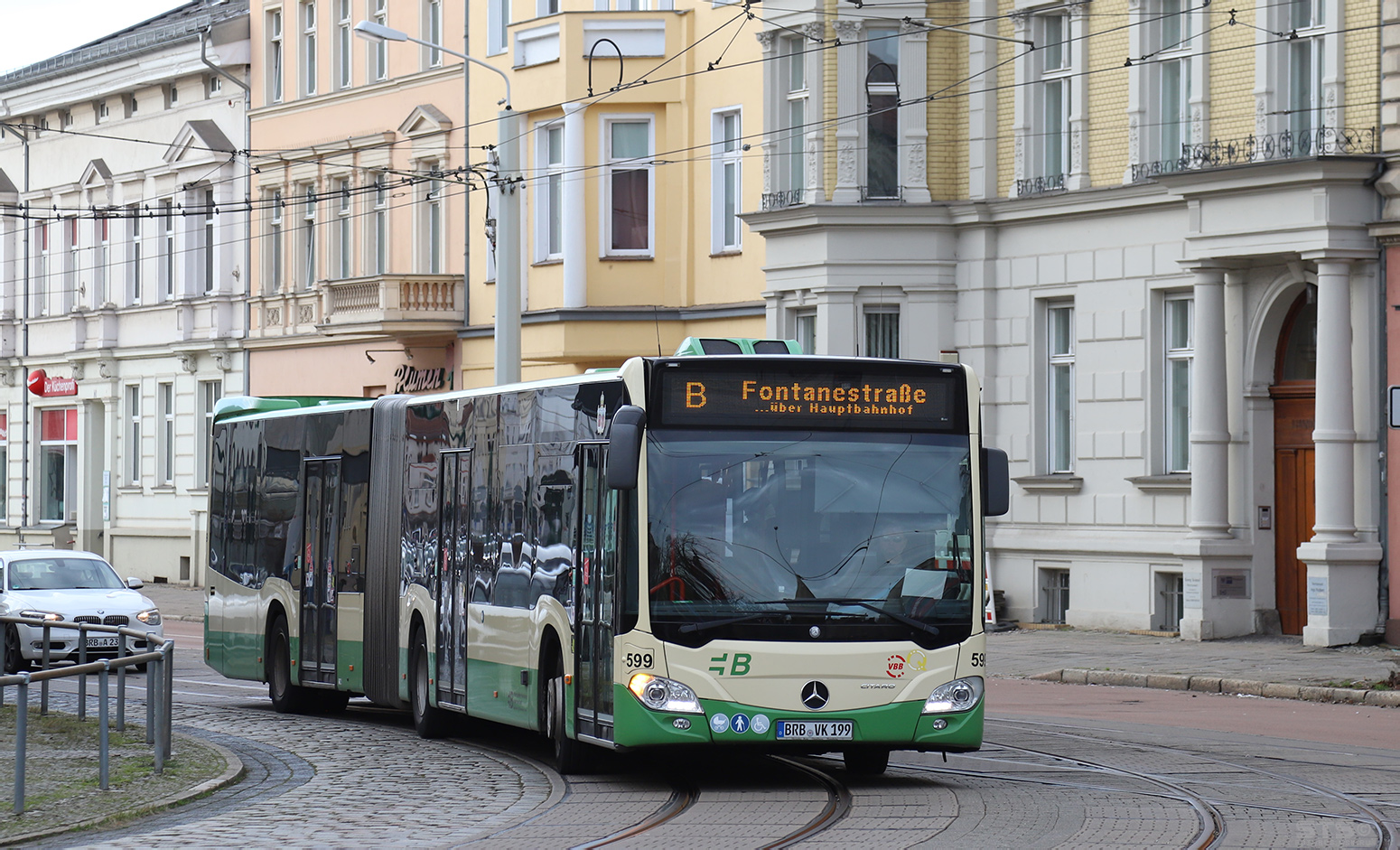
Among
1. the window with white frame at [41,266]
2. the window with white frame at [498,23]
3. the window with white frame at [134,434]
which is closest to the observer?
the window with white frame at [498,23]

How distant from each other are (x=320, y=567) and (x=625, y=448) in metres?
7.90

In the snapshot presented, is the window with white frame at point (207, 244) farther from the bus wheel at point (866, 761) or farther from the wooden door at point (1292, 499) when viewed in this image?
the bus wheel at point (866, 761)

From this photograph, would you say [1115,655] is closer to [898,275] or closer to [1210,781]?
[898,275]

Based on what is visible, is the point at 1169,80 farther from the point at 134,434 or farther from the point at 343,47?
the point at 134,434

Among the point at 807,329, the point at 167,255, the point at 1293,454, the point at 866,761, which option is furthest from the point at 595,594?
the point at 167,255

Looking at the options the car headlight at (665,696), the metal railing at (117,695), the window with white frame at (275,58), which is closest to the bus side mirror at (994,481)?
the car headlight at (665,696)

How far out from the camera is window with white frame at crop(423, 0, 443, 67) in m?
42.8

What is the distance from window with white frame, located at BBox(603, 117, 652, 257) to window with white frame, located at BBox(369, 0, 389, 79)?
8.45 meters

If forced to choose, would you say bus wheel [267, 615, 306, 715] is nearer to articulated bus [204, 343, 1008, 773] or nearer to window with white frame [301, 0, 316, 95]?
articulated bus [204, 343, 1008, 773]

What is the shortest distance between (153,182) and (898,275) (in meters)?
24.8

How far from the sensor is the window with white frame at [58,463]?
55500 mm

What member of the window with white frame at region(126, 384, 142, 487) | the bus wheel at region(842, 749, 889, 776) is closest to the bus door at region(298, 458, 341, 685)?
the bus wheel at region(842, 749, 889, 776)

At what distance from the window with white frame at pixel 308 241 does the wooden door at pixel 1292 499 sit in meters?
24.2

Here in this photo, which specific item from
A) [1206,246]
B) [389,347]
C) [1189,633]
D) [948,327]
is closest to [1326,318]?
[1206,246]
